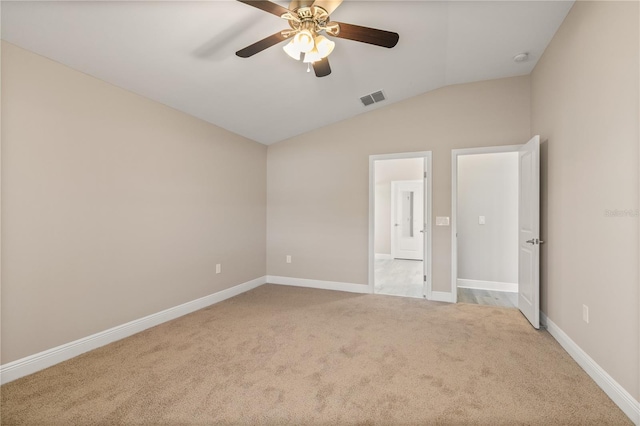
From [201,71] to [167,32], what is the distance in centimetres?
55

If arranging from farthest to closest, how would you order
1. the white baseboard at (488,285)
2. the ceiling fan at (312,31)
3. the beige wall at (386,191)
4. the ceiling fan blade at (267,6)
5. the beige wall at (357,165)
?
1. the beige wall at (386,191)
2. the white baseboard at (488,285)
3. the beige wall at (357,165)
4. the ceiling fan at (312,31)
5. the ceiling fan blade at (267,6)

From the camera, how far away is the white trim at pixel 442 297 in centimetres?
403

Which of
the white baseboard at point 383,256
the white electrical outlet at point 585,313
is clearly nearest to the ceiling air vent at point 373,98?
the white electrical outlet at point 585,313

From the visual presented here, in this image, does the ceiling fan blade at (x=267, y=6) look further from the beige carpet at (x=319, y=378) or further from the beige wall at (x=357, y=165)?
the beige wall at (x=357, y=165)

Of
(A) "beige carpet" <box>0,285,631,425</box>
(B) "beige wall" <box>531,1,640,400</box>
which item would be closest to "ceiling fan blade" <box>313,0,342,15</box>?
(B) "beige wall" <box>531,1,640,400</box>

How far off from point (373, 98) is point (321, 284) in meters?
2.94

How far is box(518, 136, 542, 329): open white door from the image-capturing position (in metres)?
3.05

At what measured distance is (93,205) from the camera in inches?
102

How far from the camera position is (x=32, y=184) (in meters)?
2.20

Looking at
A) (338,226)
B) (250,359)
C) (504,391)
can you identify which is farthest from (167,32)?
(504,391)

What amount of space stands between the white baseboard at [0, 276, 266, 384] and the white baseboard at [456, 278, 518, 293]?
392 cm

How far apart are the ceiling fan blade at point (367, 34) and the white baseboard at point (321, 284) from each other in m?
3.39

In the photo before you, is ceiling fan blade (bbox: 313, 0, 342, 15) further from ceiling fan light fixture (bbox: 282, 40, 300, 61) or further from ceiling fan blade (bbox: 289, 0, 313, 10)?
ceiling fan light fixture (bbox: 282, 40, 300, 61)

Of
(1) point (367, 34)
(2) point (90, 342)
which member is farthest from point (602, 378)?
(2) point (90, 342)
